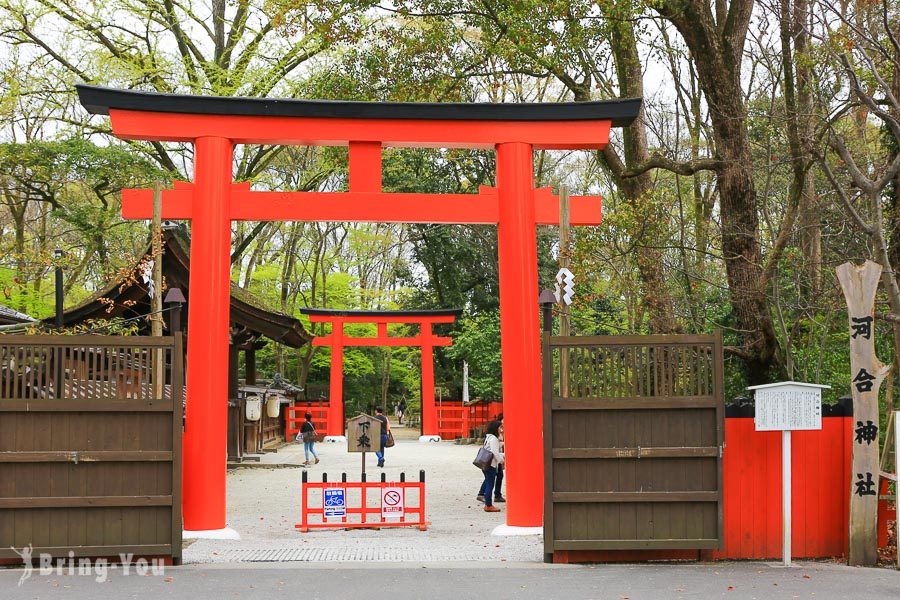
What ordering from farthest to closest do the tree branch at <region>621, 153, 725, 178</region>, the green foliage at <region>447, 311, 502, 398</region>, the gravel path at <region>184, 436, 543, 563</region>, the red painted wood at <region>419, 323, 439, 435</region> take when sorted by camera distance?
the red painted wood at <region>419, 323, 439, 435</region>
the green foliage at <region>447, 311, 502, 398</region>
the tree branch at <region>621, 153, 725, 178</region>
the gravel path at <region>184, 436, 543, 563</region>

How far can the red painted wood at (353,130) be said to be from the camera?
35.7 feet

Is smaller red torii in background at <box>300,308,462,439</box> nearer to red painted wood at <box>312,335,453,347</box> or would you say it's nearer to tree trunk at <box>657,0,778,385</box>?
red painted wood at <box>312,335,453,347</box>

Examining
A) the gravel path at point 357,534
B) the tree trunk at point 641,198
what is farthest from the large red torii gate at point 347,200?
the tree trunk at point 641,198

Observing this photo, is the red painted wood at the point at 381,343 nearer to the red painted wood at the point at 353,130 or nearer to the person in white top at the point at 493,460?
the person in white top at the point at 493,460

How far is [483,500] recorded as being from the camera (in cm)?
1504

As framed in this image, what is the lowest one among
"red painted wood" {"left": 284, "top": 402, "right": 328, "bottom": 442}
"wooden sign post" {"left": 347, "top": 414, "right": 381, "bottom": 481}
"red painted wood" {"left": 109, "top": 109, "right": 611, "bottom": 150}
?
"red painted wood" {"left": 284, "top": 402, "right": 328, "bottom": 442}

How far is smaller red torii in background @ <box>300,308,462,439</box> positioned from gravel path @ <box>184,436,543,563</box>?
11728 millimetres

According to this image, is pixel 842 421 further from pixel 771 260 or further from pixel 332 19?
pixel 332 19

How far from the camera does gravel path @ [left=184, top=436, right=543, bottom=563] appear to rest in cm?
987

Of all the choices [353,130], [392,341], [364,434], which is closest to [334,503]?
[364,434]

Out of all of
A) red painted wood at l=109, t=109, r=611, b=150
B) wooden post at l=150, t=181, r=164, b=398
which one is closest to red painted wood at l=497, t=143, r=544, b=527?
red painted wood at l=109, t=109, r=611, b=150

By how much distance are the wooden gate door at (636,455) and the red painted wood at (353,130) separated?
3206 millimetres

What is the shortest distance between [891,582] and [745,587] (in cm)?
141

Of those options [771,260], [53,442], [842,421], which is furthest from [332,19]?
[842,421]
